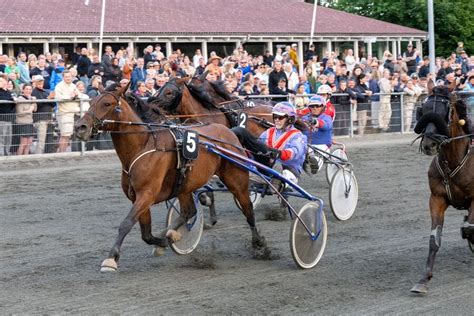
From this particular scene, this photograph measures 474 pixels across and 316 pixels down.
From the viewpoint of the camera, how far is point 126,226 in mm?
7051

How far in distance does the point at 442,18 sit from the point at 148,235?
112 ft

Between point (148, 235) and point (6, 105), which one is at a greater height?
point (6, 105)

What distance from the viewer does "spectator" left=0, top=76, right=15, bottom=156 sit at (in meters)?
14.8

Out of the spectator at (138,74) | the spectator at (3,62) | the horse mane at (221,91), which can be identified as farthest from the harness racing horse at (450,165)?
the spectator at (3,62)

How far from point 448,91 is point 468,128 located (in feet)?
1.27

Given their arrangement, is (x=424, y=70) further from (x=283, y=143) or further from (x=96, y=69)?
(x=283, y=143)

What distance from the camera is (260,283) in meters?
7.12

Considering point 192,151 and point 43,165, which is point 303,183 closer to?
point 43,165

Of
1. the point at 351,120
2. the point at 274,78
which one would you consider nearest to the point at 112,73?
the point at 274,78

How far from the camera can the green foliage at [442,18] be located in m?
39.5

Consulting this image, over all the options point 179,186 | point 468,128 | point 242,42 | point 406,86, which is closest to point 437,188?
point 468,128

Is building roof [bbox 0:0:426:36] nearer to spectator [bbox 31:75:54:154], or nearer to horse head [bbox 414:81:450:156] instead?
spectator [bbox 31:75:54:154]

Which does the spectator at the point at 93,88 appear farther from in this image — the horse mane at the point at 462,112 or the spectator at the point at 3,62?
the horse mane at the point at 462,112

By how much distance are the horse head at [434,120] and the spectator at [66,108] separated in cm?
940
